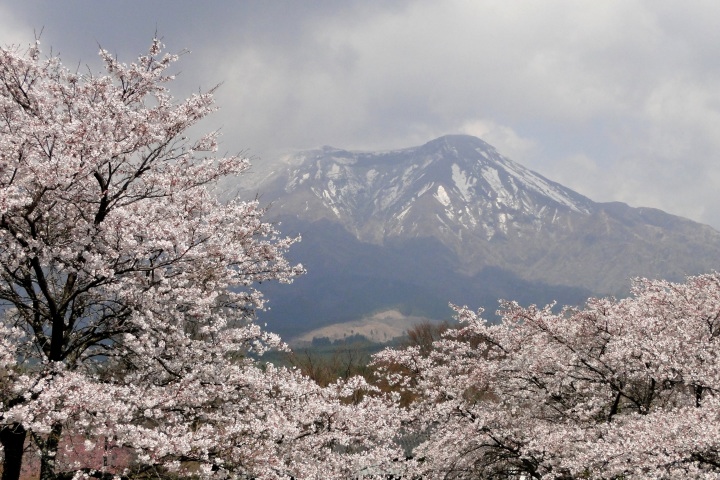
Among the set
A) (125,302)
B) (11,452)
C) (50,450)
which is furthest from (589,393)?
(11,452)

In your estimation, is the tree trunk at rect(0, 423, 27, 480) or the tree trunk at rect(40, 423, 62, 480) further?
the tree trunk at rect(0, 423, 27, 480)

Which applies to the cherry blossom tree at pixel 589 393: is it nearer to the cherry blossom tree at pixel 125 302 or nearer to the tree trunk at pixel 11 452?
the cherry blossom tree at pixel 125 302

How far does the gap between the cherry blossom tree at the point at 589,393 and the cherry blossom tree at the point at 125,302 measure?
136 inches

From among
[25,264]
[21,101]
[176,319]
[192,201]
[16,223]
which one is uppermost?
[21,101]

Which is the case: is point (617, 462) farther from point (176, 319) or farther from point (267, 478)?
point (176, 319)

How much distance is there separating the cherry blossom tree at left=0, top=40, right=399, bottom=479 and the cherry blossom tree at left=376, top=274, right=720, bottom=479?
136 inches

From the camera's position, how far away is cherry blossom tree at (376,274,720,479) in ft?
27.0

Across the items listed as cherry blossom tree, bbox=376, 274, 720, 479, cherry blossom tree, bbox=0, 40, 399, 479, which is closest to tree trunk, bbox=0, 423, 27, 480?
cherry blossom tree, bbox=0, 40, 399, 479

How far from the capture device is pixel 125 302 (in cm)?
850

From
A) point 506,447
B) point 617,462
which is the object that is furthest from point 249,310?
point 617,462

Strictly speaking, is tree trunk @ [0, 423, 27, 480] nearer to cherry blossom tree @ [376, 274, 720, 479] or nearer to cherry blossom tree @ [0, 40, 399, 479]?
cherry blossom tree @ [0, 40, 399, 479]

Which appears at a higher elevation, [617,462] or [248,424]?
[248,424]

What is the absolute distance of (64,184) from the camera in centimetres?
795

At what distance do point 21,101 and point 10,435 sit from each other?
5744 mm
